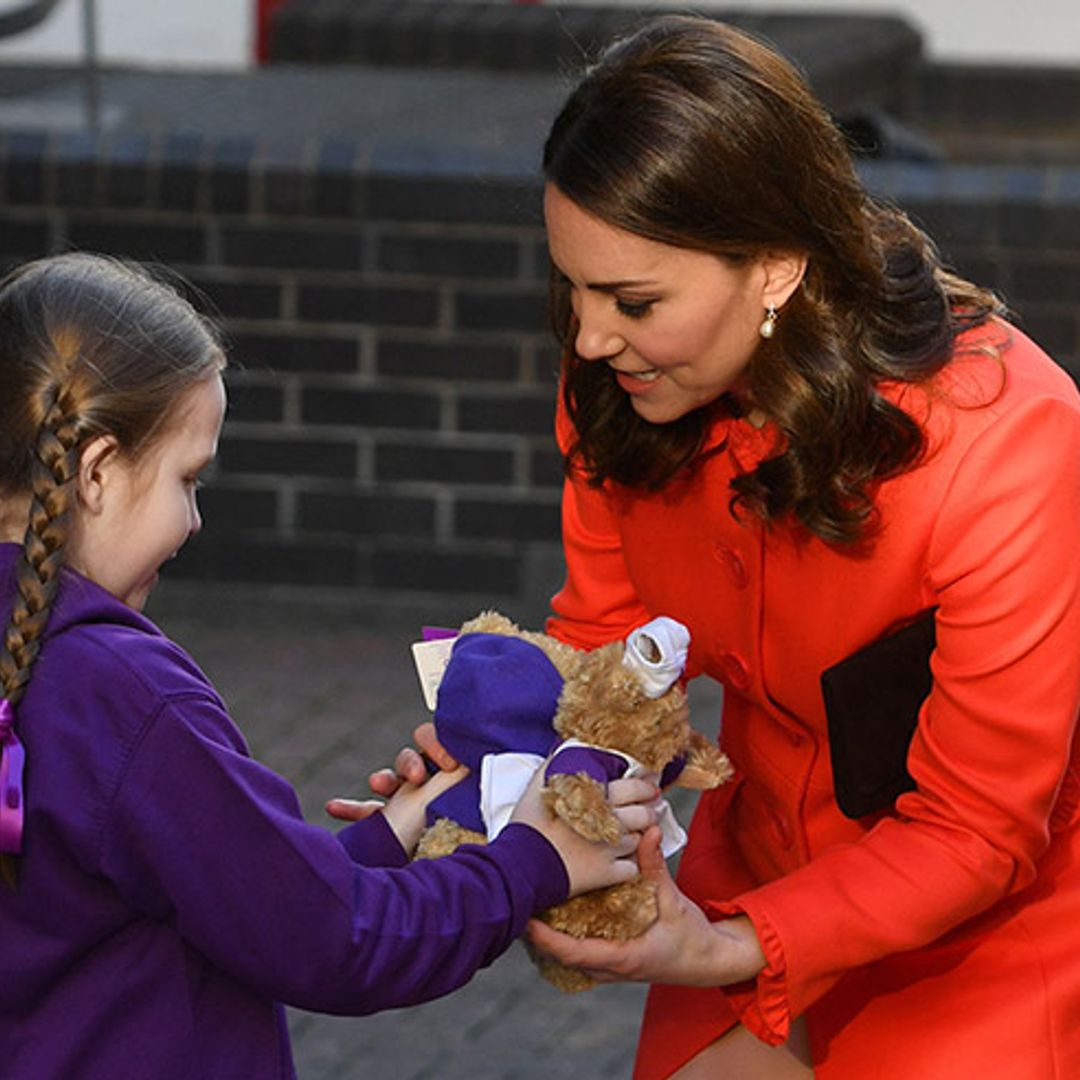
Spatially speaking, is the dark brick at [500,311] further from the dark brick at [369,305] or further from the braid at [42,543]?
the braid at [42,543]

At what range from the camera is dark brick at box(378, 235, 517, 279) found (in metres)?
6.78

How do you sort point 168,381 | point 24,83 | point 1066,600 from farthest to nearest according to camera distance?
point 24,83 < point 1066,600 < point 168,381

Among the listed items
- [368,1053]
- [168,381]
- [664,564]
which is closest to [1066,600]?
[664,564]

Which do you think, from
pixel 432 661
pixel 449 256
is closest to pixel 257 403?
pixel 449 256

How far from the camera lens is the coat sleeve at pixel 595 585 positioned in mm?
3223

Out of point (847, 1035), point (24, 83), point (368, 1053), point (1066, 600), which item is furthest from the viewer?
point (24, 83)

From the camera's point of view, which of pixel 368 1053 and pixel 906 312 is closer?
pixel 906 312

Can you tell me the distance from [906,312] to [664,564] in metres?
0.49

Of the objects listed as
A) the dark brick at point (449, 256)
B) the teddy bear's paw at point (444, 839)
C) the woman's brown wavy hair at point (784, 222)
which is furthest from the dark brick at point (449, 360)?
the teddy bear's paw at point (444, 839)

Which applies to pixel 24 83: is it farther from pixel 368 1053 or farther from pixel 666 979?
pixel 666 979

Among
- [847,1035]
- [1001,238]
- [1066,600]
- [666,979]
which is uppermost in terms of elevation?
[1066,600]

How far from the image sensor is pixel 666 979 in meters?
2.73

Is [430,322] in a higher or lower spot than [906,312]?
lower

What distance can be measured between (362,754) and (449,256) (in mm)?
1635
